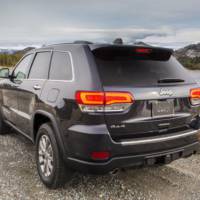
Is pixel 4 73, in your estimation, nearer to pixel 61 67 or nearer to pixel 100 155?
pixel 61 67

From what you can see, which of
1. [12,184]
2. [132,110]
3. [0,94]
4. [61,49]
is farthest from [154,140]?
[0,94]

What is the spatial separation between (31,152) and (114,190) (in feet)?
6.36

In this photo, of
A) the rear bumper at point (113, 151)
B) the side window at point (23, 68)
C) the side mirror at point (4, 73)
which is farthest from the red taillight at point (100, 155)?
the side mirror at point (4, 73)

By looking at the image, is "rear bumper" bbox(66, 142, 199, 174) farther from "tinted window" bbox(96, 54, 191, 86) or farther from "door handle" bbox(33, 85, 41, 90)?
"door handle" bbox(33, 85, 41, 90)

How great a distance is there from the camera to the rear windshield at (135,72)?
123 inches

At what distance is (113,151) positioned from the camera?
299 cm

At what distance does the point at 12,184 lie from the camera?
378 centimetres

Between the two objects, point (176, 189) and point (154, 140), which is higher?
point (154, 140)

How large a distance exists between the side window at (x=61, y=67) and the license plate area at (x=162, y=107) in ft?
3.31

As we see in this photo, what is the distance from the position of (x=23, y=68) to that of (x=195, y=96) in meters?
2.89

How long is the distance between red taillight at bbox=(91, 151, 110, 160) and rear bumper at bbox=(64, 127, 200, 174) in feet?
0.11

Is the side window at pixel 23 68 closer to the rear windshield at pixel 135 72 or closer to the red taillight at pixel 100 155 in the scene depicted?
the rear windshield at pixel 135 72

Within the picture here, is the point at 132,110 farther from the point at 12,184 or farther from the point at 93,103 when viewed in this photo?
the point at 12,184

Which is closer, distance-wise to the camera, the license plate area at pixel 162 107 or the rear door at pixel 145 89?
the rear door at pixel 145 89
